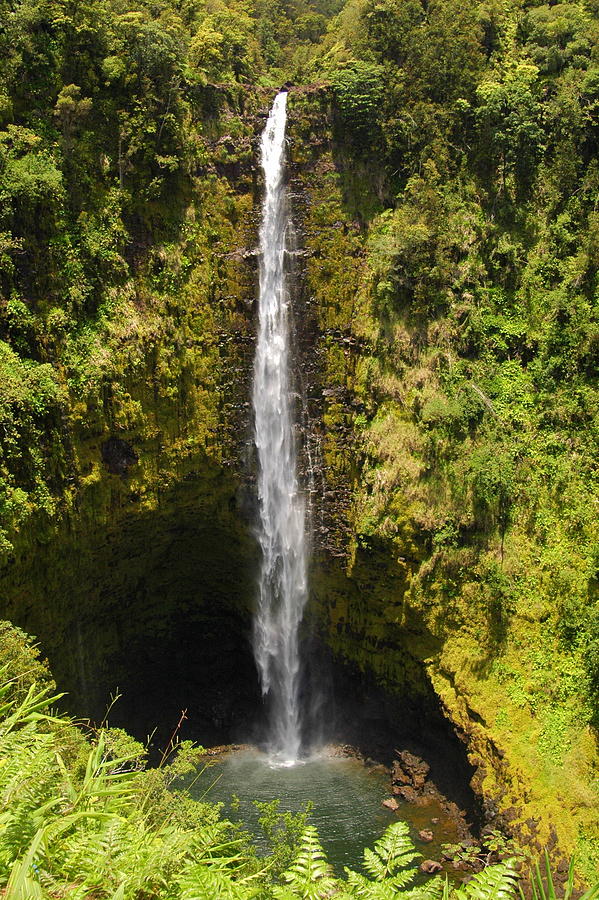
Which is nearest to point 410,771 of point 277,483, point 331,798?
point 331,798

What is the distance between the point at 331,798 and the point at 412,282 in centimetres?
1358

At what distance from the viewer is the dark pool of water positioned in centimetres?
1427

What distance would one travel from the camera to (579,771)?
13.7 metres

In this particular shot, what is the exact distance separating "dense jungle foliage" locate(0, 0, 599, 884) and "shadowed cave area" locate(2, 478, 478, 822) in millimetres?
1968

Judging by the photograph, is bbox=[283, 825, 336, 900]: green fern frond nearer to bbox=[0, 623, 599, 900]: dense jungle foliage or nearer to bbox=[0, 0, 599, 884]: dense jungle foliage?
bbox=[0, 623, 599, 900]: dense jungle foliage

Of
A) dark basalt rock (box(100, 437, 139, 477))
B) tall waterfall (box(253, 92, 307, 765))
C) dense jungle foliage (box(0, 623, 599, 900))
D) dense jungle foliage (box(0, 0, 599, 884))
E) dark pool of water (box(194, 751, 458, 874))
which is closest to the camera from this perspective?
dense jungle foliage (box(0, 623, 599, 900))

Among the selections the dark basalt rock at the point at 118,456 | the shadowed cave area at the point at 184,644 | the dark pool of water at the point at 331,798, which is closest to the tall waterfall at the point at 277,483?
the shadowed cave area at the point at 184,644

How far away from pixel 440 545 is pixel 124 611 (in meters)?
9.37

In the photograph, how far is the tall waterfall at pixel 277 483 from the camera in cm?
1886

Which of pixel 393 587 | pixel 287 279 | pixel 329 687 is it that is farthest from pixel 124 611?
pixel 287 279

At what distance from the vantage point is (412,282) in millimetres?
18234

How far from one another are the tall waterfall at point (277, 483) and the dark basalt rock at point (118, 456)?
11.9 ft

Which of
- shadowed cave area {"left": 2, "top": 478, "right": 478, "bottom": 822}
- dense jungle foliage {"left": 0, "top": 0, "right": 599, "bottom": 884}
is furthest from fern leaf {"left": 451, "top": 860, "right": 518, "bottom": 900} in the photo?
shadowed cave area {"left": 2, "top": 478, "right": 478, "bottom": 822}

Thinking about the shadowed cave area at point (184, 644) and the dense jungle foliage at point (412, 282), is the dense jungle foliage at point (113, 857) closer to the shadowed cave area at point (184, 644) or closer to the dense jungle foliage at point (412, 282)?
the dense jungle foliage at point (412, 282)
